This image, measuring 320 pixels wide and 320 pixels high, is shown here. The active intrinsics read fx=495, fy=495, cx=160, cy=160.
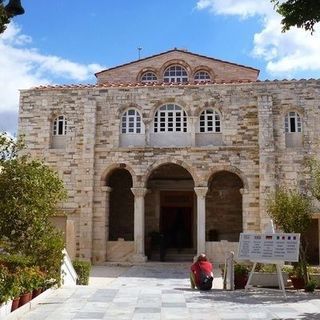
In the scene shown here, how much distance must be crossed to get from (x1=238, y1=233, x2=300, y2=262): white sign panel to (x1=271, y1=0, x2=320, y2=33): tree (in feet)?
19.5

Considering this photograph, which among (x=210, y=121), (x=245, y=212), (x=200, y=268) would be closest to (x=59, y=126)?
(x=210, y=121)

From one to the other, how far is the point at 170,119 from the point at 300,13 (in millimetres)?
14195

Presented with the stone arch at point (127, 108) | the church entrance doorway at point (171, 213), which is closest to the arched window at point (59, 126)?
the stone arch at point (127, 108)

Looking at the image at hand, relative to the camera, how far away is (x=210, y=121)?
2162 centimetres

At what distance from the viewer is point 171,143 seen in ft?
70.6

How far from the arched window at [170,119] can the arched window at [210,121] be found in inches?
29.3

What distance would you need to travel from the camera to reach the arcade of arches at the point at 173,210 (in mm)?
23141

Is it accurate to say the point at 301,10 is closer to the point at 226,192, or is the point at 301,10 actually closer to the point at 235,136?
the point at 235,136

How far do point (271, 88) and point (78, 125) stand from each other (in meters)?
8.55

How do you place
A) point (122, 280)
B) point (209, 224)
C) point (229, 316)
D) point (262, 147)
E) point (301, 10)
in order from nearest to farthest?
point (301, 10)
point (229, 316)
point (122, 280)
point (262, 147)
point (209, 224)

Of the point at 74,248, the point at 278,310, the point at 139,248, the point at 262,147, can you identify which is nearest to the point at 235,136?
the point at 262,147

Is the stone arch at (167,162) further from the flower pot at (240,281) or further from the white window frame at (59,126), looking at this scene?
the flower pot at (240,281)

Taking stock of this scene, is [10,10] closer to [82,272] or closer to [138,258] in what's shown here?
[82,272]

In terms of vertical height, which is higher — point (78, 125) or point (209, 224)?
point (78, 125)
